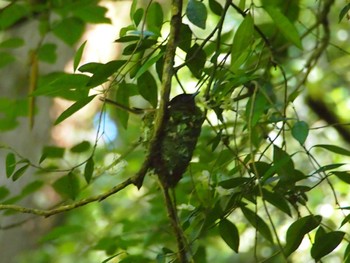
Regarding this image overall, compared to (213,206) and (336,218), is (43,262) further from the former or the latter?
(213,206)

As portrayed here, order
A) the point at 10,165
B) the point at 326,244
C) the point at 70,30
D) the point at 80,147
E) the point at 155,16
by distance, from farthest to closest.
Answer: the point at 70,30 → the point at 80,147 → the point at 155,16 → the point at 10,165 → the point at 326,244

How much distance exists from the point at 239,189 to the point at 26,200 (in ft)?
5.38

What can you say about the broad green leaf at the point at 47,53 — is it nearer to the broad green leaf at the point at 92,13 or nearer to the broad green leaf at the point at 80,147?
the broad green leaf at the point at 92,13

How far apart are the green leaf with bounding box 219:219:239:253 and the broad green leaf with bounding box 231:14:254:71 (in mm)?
186

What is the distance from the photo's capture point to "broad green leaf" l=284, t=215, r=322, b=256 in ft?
2.44

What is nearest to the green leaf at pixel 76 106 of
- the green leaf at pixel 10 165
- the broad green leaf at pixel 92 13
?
the green leaf at pixel 10 165

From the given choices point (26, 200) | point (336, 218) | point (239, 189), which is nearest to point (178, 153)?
point (239, 189)

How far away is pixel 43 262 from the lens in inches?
76.3

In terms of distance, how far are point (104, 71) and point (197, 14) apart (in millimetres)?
122

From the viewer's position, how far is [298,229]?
746 millimetres

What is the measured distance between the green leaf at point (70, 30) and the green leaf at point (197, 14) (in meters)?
0.55

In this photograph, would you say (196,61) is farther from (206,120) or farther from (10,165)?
(10,165)

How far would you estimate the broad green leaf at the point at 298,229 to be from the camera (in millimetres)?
744

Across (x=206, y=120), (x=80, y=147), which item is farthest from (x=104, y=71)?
(x=80, y=147)
